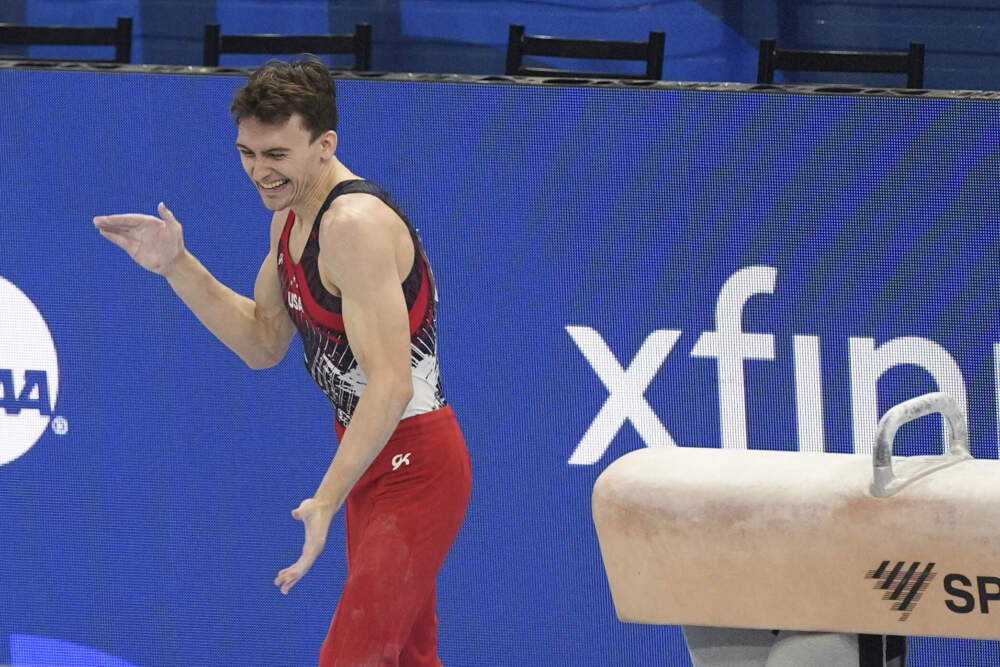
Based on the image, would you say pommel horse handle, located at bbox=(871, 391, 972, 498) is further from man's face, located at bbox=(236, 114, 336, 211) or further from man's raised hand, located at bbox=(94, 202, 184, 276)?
man's raised hand, located at bbox=(94, 202, 184, 276)

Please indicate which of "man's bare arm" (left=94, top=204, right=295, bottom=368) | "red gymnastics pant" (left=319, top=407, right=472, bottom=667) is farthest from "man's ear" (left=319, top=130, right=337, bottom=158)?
"red gymnastics pant" (left=319, top=407, right=472, bottom=667)

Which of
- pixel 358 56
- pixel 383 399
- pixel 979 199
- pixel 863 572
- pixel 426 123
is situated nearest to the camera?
pixel 863 572

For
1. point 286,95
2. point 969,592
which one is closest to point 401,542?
point 286,95

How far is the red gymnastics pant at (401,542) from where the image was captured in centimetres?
290

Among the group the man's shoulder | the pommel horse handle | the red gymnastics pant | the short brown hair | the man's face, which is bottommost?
the red gymnastics pant

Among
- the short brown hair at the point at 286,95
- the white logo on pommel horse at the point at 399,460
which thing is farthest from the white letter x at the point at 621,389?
the short brown hair at the point at 286,95

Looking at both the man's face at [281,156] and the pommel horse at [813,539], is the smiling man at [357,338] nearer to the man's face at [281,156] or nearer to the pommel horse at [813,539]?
the man's face at [281,156]

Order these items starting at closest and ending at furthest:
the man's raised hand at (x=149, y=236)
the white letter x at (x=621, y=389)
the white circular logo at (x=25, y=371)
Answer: the man's raised hand at (x=149, y=236) → the white letter x at (x=621, y=389) → the white circular logo at (x=25, y=371)

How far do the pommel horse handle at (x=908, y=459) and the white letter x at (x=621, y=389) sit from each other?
1468 mm

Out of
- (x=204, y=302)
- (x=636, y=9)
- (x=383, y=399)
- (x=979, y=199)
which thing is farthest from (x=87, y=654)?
(x=636, y=9)

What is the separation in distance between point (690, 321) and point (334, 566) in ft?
4.45

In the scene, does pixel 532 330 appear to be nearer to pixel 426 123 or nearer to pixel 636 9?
pixel 426 123

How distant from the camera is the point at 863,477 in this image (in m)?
2.62

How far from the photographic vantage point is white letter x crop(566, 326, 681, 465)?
4.20 m
